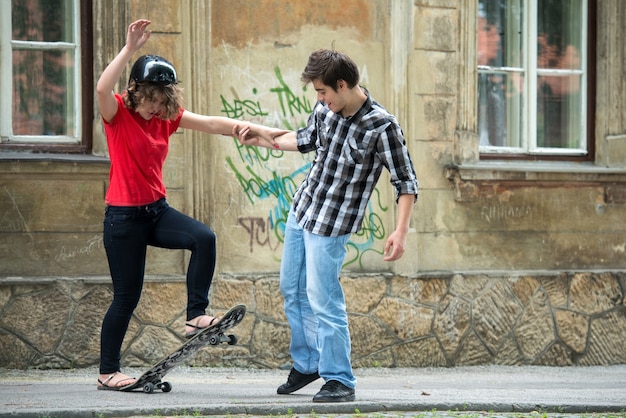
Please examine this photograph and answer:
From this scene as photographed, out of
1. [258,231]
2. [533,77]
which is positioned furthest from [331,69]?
[533,77]

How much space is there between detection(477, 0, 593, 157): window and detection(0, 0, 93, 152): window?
135 inches

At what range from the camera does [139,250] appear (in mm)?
6039

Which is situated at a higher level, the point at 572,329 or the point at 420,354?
the point at 572,329

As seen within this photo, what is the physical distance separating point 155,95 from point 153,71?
135 mm

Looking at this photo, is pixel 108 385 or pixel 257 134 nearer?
pixel 108 385

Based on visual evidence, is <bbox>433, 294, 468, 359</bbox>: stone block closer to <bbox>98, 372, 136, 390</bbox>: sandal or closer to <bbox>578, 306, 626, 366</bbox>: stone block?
<bbox>578, 306, 626, 366</bbox>: stone block

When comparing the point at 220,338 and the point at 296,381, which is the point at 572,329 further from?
the point at 220,338

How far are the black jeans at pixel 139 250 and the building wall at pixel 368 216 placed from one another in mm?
1853

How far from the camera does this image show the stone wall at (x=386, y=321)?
781 centimetres

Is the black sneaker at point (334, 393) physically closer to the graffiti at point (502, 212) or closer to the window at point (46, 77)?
the window at point (46, 77)

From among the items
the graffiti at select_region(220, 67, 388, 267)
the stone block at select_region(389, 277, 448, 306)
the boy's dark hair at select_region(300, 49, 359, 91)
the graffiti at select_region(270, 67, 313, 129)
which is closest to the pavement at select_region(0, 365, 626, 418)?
the stone block at select_region(389, 277, 448, 306)

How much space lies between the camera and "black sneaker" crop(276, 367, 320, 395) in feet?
20.0

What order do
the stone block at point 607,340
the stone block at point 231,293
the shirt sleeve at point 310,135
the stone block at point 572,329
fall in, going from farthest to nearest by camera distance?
1. the stone block at point 607,340
2. the stone block at point 572,329
3. the stone block at point 231,293
4. the shirt sleeve at point 310,135

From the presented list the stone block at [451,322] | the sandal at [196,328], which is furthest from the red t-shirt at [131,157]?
the stone block at [451,322]
